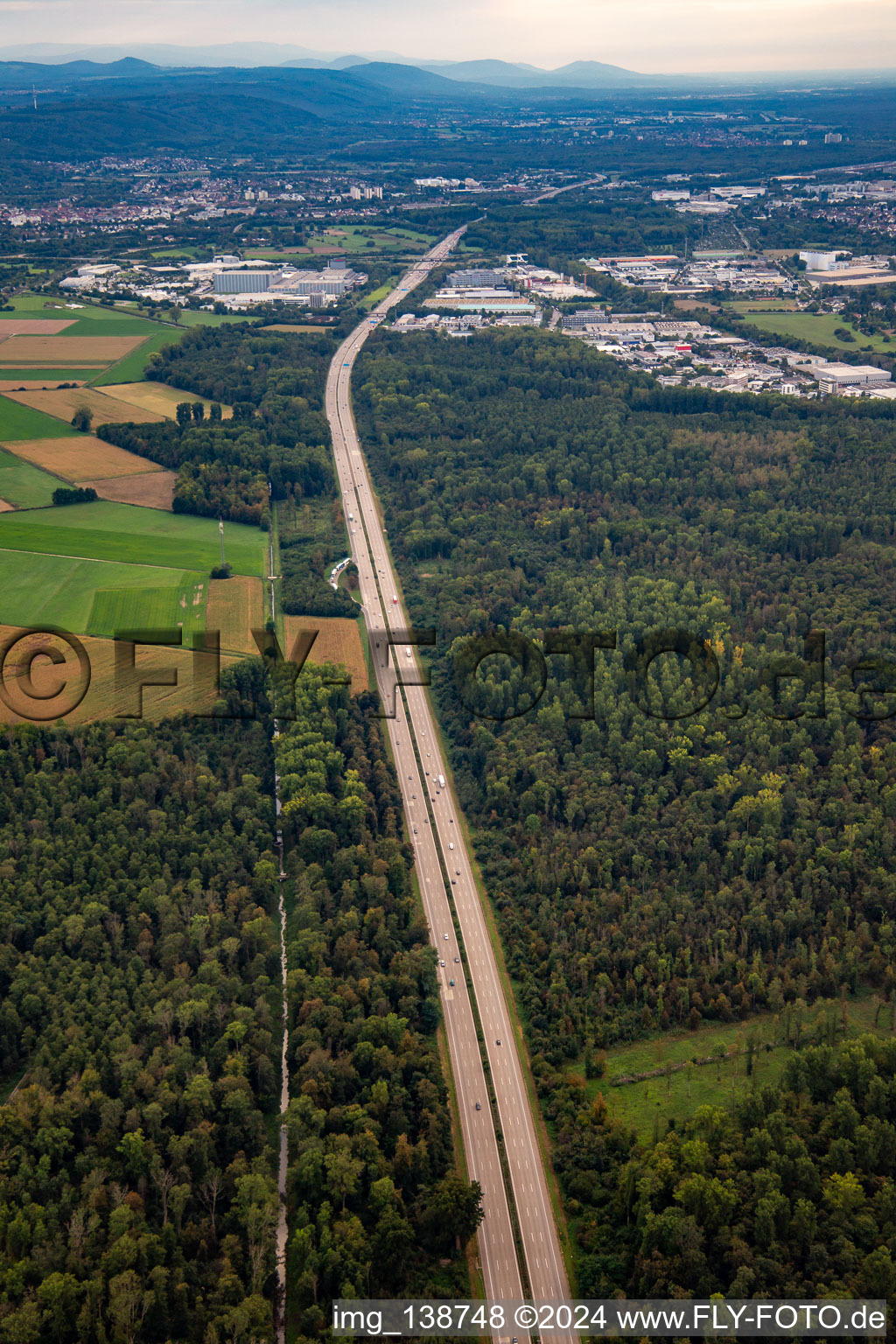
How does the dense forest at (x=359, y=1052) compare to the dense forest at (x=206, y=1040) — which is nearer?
the dense forest at (x=206, y=1040)

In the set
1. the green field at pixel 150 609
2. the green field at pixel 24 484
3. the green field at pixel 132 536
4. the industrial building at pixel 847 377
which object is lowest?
the green field at pixel 150 609

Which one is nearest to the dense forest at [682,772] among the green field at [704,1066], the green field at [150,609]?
the green field at [704,1066]

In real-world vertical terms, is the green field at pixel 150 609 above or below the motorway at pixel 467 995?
above

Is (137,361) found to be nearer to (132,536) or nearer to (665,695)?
(132,536)

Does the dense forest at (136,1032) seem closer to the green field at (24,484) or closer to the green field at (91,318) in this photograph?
the green field at (24,484)

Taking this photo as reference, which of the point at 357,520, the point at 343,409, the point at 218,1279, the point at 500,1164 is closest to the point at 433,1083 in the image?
the point at 500,1164

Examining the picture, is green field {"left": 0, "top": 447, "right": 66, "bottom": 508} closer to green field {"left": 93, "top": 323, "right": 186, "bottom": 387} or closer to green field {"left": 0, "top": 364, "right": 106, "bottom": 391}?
green field {"left": 0, "top": 364, "right": 106, "bottom": 391}
